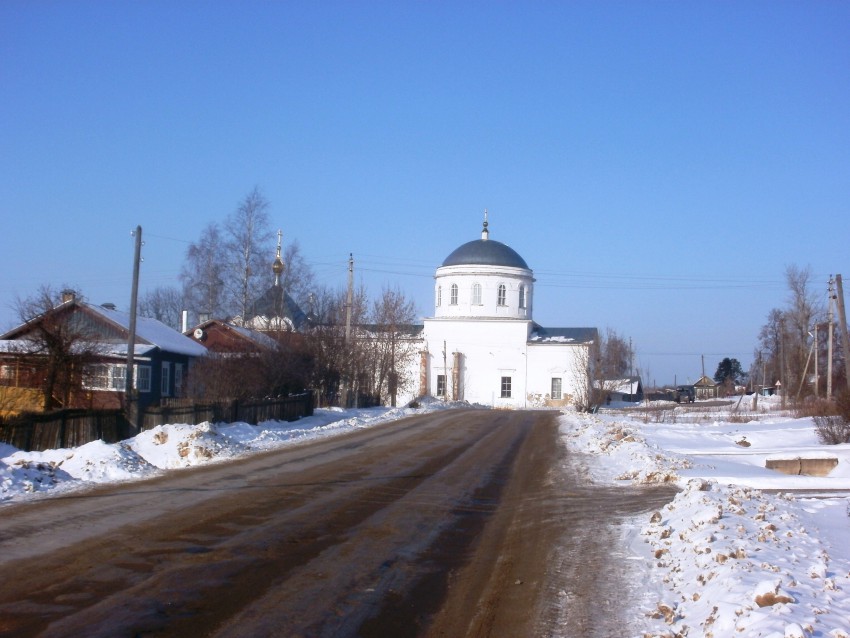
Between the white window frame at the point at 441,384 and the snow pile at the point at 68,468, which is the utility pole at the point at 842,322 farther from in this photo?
the white window frame at the point at 441,384

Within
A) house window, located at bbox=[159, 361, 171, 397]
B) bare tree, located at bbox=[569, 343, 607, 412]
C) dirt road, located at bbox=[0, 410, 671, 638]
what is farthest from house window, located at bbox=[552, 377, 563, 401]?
dirt road, located at bbox=[0, 410, 671, 638]

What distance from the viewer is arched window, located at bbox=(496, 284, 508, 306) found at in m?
69.2

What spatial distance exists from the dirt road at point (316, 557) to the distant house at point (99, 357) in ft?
40.5

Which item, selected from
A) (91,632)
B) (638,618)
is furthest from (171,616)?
(638,618)

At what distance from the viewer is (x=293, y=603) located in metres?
6.91

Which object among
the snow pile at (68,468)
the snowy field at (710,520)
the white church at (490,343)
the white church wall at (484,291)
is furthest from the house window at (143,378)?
the white church wall at (484,291)

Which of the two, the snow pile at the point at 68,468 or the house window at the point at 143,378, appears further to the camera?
the house window at the point at 143,378

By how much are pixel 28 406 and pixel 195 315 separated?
105 ft

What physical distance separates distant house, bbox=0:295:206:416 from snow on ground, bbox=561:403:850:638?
16.3 metres

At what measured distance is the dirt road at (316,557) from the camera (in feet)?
21.3

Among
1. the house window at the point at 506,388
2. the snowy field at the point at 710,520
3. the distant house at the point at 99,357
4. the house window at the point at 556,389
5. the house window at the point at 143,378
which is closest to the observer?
the snowy field at the point at 710,520

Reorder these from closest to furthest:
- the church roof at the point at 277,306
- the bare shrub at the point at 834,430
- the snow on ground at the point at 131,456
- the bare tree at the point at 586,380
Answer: the snow on ground at the point at 131,456 < the bare shrub at the point at 834,430 < the church roof at the point at 277,306 < the bare tree at the point at 586,380

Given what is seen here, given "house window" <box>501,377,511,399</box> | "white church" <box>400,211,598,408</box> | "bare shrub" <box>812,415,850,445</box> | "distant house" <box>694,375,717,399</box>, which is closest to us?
"bare shrub" <box>812,415,850,445</box>

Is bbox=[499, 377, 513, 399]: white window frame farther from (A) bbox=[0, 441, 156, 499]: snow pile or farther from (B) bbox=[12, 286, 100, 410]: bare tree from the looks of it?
(A) bbox=[0, 441, 156, 499]: snow pile
